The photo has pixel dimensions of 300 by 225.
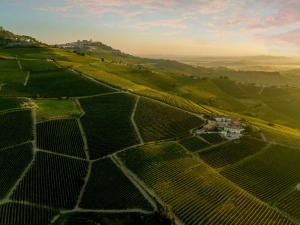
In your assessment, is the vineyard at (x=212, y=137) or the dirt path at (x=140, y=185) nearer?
the dirt path at (x=140, y=185)

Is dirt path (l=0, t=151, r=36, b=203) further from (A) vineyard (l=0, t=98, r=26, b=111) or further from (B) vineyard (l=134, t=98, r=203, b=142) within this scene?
(B) vineyard (l=134, t=98, r=203, b=142)

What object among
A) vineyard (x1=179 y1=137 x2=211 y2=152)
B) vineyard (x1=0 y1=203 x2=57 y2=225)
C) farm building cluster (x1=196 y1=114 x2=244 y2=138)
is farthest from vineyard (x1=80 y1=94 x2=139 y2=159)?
farm building cluster (x1=196 y1=114 x2=244 y2=138)

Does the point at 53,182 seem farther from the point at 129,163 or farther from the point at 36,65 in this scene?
the point at 36,65

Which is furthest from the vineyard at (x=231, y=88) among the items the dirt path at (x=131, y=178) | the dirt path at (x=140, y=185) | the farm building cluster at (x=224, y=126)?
the dirt path at (x=140, y=185)

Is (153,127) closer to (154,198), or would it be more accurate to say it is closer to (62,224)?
(154,198)

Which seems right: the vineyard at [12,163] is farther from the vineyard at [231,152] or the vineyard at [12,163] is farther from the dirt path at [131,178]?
the vineyard at [231,152]

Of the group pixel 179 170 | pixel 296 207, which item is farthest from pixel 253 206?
pixel 179 170
